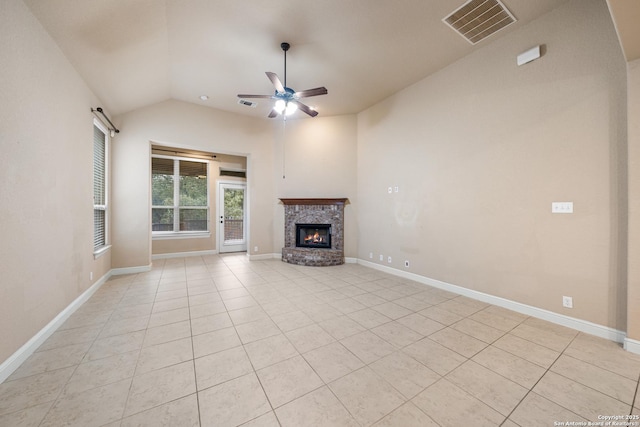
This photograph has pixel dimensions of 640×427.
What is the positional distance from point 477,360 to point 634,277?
1625mm

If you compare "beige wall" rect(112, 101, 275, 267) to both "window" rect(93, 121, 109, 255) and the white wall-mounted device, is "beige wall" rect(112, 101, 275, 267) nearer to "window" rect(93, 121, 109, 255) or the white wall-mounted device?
"window" rect(93, 121, 109, 255)

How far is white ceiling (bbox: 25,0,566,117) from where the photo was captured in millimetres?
2576

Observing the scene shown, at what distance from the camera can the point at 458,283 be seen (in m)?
3.56

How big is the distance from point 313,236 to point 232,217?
278 centimetres

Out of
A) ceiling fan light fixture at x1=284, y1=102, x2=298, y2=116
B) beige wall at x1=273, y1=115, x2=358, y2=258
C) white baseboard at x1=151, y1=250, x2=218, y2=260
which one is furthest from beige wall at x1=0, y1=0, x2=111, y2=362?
beige wall at x1=273, y1=115, x2=358, y2=258

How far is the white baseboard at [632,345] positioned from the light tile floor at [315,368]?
0.06m

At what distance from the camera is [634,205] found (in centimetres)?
207

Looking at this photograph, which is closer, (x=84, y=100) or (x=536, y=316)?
(x=536, y=316)

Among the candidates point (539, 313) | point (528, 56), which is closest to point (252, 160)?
point (528, 56)

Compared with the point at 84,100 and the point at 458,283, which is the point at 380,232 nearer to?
the point at 458,283

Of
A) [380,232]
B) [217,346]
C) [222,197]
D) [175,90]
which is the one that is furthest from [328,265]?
[175,90]

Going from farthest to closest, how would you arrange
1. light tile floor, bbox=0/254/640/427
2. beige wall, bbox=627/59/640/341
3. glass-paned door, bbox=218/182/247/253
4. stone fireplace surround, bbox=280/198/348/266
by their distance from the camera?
glass-paned door, bbox=218/182/247/253 < stone fireplace surround, bbox=280/198/348/266 < beige wall, bbox=627/59/640/341 < light tile floor, bbox=0/254/640/427

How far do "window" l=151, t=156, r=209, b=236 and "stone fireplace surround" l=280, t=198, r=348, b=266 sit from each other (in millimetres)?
2558

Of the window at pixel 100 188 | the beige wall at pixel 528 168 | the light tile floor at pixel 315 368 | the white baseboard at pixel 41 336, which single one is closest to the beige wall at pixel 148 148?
the window at pixel 100 188
